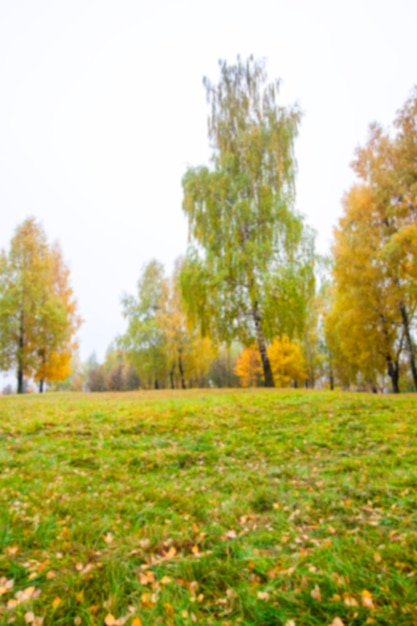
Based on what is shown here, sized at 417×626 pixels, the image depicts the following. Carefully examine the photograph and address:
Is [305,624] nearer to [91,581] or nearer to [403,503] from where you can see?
[91,581]

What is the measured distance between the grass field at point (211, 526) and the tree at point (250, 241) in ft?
24.5

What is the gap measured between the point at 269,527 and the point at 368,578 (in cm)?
112

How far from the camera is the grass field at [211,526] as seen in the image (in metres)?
2.29

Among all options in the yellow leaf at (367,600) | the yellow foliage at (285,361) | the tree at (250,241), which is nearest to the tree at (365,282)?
the tree at (250,241)

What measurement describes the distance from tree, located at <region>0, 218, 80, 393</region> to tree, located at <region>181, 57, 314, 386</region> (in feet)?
32.3

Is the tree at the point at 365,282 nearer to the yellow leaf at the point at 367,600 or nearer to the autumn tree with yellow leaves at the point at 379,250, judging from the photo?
the autumn tree with yellow leaves at the point at 379,250

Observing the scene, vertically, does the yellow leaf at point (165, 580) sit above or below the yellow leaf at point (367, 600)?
below

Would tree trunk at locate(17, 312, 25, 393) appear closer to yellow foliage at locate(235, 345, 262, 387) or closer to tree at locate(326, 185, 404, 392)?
tree at locate(326, 185, 404, 392)

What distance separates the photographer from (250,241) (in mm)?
14312

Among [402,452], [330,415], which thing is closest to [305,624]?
[402,452]

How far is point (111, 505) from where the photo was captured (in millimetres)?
3875

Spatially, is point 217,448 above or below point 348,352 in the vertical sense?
below

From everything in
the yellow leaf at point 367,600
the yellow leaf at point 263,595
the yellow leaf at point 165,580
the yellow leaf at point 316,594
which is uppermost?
the yellow leaf at point 367,600

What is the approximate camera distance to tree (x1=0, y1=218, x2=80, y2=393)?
19.2 metres
